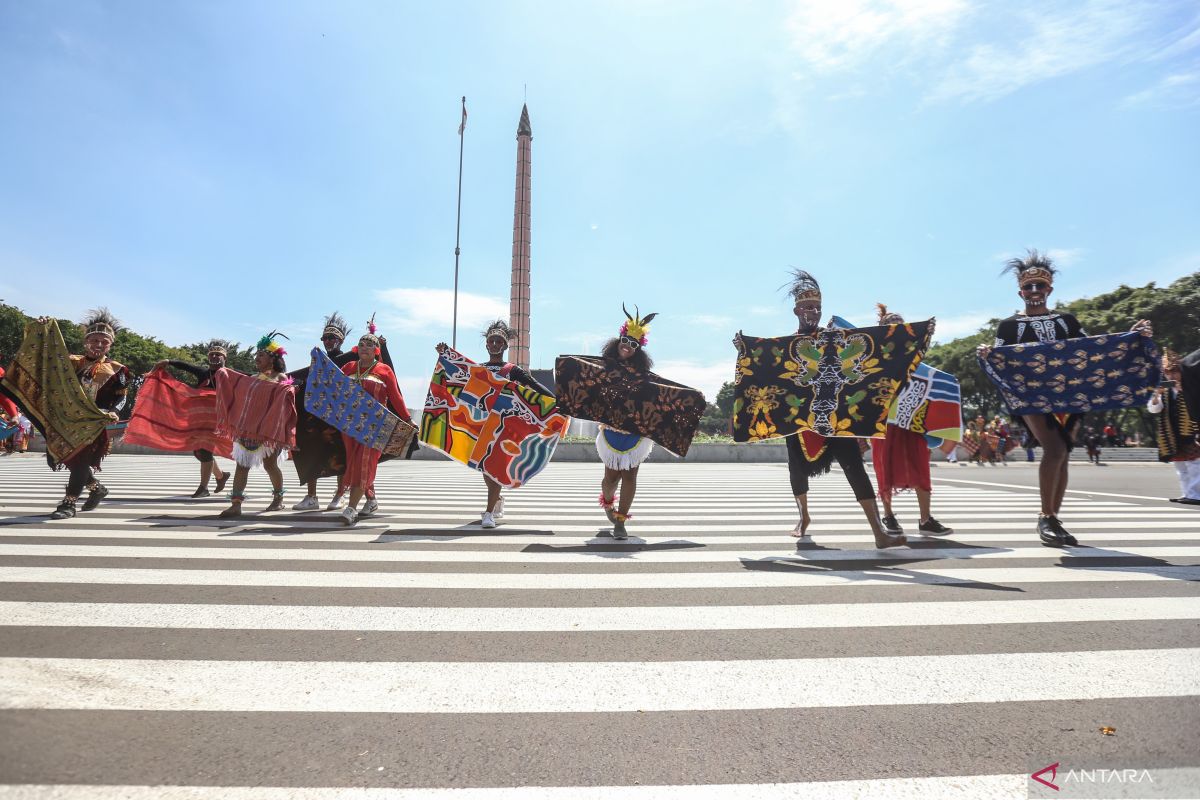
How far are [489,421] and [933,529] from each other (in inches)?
169

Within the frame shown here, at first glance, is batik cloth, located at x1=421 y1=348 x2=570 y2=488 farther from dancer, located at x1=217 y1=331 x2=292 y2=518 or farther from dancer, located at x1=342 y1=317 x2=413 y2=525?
dancer, located at x1=217 y1=331 x2=292 y2=518

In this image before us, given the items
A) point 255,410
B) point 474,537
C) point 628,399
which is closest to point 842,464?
point 628,399

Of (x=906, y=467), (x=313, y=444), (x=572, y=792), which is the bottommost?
(x=572, y=792)

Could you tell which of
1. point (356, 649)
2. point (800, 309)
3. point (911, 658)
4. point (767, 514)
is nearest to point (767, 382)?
point (800, 309)

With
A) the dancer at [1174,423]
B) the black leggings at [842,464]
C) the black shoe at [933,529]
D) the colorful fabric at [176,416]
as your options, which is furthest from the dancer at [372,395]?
the dancer at [1174,423]

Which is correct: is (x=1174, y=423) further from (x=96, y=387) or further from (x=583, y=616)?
(x=96, y=387)

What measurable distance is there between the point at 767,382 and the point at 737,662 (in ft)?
12.0

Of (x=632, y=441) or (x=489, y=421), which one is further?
(x=489, y=421)

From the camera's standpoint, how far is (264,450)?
6.83m

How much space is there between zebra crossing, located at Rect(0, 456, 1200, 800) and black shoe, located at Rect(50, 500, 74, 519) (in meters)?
1.33

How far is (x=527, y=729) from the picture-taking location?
1837 millimetres

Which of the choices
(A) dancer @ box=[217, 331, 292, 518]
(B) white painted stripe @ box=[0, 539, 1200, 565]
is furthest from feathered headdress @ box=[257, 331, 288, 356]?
(B) white painted stripe @ box=[0, 539, 1200, 565]

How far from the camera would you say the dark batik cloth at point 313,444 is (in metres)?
7.31

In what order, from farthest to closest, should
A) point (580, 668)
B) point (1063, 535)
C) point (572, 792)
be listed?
1. point (1063, 535)
2. point (580, 668)
3. point (572, 792)
